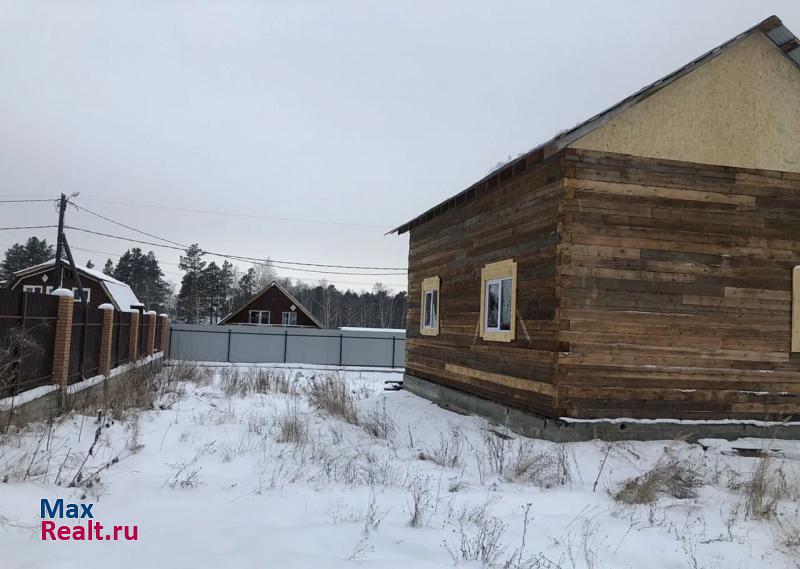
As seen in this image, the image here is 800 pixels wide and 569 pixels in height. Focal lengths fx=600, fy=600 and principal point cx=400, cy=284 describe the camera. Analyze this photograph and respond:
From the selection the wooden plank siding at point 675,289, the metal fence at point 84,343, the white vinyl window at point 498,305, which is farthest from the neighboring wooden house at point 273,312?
the wooden plank siding at point 675,289

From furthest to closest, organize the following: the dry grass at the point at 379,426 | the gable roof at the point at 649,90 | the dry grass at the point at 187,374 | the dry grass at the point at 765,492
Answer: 1. the dry grass at the point at 187,374
2. the dry grass at the point at 379,426
3. the gable roof at the point at 649,90
4. the dry grass at the point at 765,492

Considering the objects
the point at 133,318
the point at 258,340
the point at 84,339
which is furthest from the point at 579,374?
the point at 258,340

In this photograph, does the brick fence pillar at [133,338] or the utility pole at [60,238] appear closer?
the brick fence pillar at [133,338]

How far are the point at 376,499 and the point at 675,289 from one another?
5.81 m

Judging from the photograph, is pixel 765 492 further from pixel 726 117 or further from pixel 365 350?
pixel 365 350

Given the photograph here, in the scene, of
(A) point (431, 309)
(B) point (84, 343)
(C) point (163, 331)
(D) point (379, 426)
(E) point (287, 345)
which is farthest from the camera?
(E) point (287, 345)

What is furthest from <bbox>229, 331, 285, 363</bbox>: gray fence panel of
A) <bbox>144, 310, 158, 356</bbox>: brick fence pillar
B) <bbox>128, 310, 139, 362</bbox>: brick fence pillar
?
<bbox>128, 310, 139, 362</bbox>: brick fence pillar

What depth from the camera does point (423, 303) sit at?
15.1m

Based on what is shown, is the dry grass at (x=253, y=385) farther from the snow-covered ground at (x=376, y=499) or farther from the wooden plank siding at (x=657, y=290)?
the wooden plank siding at (x=657, y=290)

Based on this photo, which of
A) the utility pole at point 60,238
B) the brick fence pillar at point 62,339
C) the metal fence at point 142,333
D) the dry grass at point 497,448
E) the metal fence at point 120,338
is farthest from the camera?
the utility pole at point 60,238

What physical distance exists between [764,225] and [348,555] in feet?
27.5

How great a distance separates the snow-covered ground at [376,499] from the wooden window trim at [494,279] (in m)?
1.72

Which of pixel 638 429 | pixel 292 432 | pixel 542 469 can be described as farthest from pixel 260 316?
pixel 542 469

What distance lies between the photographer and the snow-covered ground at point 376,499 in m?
4.42
